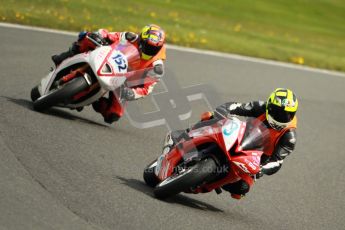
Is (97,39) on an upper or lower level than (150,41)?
lower

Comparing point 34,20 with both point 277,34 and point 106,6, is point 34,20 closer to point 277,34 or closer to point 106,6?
point 106,6

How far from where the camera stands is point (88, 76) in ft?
32.3

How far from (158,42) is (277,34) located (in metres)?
14.3

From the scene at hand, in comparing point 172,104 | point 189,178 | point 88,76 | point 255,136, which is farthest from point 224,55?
point 189,178

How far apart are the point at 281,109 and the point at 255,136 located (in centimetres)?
43

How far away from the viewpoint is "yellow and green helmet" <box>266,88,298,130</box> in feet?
25.9

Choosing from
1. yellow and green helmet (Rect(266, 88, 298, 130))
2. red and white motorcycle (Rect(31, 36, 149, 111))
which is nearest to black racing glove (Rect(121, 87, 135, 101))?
red and white motorcycle (Rect(31, 36, 149, 111))

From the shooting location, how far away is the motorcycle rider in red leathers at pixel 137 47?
10.3 meters

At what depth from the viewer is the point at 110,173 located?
8.26 meters

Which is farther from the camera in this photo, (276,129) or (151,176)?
(151,176)

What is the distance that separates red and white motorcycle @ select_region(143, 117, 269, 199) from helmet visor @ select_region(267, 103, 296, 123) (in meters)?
0.16

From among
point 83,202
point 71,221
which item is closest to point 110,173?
point 83,202

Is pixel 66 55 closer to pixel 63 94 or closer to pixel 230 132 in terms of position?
pixel 63 94

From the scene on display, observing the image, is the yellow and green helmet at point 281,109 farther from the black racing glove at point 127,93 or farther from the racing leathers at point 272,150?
the black racing glove at point 127,93
